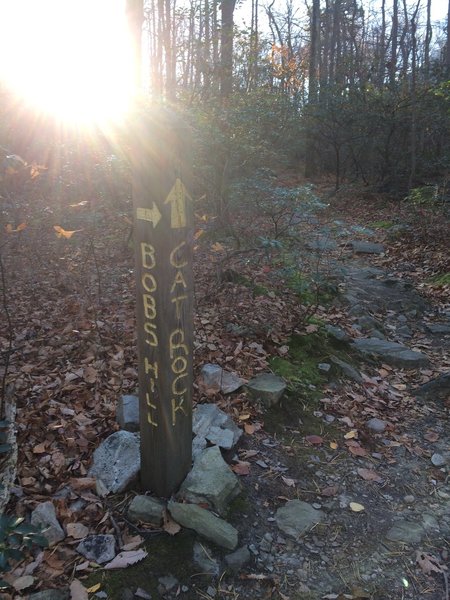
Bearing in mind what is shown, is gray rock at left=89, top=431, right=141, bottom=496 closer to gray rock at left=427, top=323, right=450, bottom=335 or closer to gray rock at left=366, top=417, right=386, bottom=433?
gray rock at left=366, top=417, right=386, bottom=433

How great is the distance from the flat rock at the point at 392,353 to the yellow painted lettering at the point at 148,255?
3.22 metres

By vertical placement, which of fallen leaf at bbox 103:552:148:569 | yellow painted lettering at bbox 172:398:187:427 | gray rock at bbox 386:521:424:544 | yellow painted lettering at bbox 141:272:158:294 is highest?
yellow painted lettering at bbox 141:272:158:294

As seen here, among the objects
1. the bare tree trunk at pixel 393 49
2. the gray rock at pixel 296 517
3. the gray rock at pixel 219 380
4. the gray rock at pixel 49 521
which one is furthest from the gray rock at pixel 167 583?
the bare tree trunk at pixel 393 49

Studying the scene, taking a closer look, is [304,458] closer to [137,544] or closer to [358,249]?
[137,544]

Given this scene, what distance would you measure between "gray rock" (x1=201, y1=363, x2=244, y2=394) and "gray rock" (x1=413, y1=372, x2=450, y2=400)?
1702 mm

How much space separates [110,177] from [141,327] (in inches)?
298

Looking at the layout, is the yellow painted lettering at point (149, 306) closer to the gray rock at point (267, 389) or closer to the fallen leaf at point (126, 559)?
the fallen leaf at point (126, 559)

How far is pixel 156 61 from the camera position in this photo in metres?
24.9

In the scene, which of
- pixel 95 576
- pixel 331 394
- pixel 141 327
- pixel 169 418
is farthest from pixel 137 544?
pixel 331 394

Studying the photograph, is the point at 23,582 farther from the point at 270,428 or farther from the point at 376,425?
the point at 376,425

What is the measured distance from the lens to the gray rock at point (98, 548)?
2293 millimetres

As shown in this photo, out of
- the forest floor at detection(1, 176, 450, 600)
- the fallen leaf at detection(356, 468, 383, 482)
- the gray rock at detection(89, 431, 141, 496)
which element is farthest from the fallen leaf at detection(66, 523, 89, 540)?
the fallen leaf at detection(356, 468, 383, 482)

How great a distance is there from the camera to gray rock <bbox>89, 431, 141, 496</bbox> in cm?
269

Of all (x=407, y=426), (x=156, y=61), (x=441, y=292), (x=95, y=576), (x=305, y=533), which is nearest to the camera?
(x=95, y=576)
